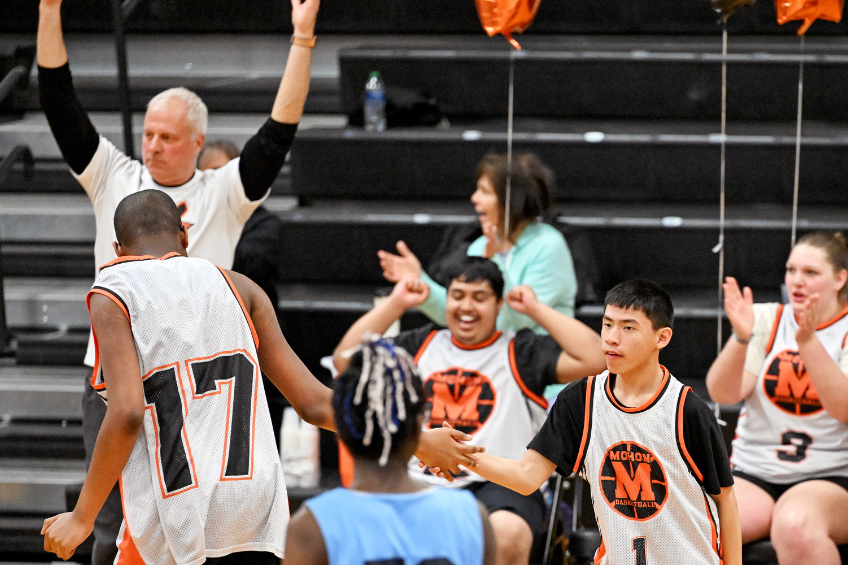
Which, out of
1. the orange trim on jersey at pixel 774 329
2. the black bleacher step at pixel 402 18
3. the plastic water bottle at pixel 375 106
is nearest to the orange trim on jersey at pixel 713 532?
the orange trim on jersey at pixel 774 329

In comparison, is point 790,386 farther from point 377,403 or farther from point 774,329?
point 377,403

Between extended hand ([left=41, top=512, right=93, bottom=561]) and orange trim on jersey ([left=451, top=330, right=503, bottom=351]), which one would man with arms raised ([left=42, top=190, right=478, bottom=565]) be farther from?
orange trim on jersey ([left=451, top=330, right=503, bottom=351])

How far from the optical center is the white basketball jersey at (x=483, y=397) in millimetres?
3387

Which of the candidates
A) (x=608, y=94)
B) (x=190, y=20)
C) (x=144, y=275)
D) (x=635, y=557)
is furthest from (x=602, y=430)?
(x=190, y=20)

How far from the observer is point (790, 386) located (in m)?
3.32

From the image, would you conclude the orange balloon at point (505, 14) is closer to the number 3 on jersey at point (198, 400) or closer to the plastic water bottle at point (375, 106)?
the number 3 on jersey at point (198, 400)

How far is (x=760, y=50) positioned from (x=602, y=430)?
131 inches

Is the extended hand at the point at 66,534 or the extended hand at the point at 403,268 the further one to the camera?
the extended hand at the point at 403,268

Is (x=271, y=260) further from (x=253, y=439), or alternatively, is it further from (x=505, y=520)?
(x=253, y=439)

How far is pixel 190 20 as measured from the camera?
19.4 feet

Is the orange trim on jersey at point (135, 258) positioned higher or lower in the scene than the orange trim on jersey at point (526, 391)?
higher

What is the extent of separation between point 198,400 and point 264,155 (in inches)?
45.3

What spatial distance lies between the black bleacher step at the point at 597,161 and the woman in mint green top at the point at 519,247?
0.74 m

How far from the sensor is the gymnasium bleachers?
452 cm
